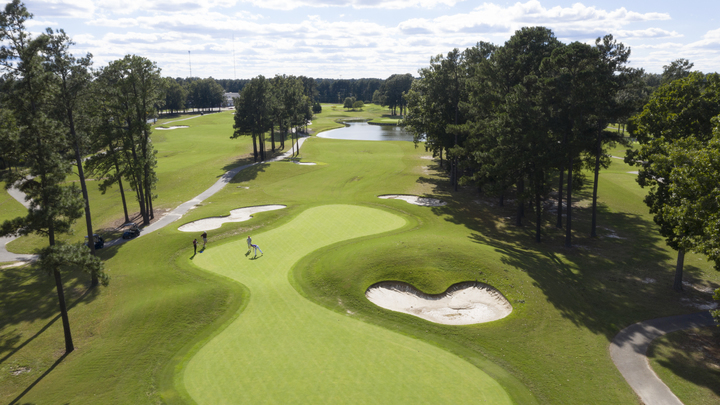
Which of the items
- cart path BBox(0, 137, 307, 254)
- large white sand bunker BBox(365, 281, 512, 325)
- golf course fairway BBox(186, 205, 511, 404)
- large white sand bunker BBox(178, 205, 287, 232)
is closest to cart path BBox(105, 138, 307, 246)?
cart path BBox(0, 137, 307, 254)

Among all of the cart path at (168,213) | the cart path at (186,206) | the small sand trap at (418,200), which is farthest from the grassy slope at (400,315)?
the small sand trap at (418,200)

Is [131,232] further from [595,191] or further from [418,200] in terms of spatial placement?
[595,191]

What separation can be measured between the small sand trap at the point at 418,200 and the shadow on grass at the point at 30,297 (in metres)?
36.6

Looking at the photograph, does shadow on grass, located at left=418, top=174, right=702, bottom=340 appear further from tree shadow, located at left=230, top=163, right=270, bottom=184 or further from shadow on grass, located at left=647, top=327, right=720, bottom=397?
tree shadow, located at left=230, top=163, right=270, bottom=184

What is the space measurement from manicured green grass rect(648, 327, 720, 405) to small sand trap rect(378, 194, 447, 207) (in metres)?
30.5

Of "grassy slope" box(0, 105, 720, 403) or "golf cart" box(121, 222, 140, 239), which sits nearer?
"grassy slope" box(0, 105, 720, 403)

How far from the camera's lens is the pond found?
12812 cm

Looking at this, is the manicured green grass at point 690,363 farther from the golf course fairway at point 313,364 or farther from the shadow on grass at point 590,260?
the golf course fairway at point 313,364

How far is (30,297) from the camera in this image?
30.9 meters

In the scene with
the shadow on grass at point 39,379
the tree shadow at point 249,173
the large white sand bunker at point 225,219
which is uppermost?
the tree shadow at point 249,173

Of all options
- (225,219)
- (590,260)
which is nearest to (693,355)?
(590,260)

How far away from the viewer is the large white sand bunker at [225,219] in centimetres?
4405

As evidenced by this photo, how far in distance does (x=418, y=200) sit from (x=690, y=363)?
35.4 m

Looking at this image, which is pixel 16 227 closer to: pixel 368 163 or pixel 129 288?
pixel 129 288
